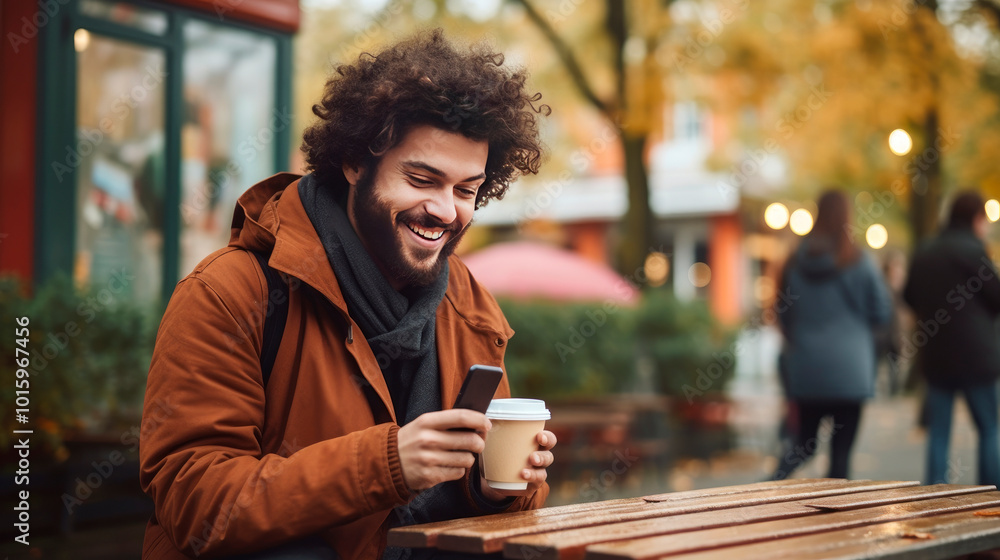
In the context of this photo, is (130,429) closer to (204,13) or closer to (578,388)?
(204,13)

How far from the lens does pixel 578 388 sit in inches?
394

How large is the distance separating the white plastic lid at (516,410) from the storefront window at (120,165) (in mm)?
5399

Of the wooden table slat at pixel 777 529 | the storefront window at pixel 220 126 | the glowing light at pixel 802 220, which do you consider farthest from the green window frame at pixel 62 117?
the glowing light at pixel 802 220

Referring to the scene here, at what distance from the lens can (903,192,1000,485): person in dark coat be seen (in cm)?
653

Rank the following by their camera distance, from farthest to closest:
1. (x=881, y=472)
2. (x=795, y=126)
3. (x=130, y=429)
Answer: (x=795, y=126) → (x=881, y=472) → (x=130, y=429)

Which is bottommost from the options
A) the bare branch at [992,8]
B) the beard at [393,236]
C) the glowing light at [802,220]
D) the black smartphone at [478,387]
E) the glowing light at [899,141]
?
the black smartphone at [478,387]

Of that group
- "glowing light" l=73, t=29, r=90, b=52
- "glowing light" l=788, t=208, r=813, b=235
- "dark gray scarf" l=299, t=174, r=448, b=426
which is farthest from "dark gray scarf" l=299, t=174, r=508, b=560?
"glowing light" l=788, t=208, r=813, b=235

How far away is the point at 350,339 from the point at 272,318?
0.19 meters

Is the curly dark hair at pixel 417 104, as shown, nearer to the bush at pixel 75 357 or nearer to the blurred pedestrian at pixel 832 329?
the bush at pixel 75 357

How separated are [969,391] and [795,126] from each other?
862 cm

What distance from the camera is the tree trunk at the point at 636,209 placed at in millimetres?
12484

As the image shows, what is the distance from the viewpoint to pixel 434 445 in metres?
1.96

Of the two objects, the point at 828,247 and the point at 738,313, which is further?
the point at 738,313

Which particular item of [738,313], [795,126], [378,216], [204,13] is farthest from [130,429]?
[738,313]
